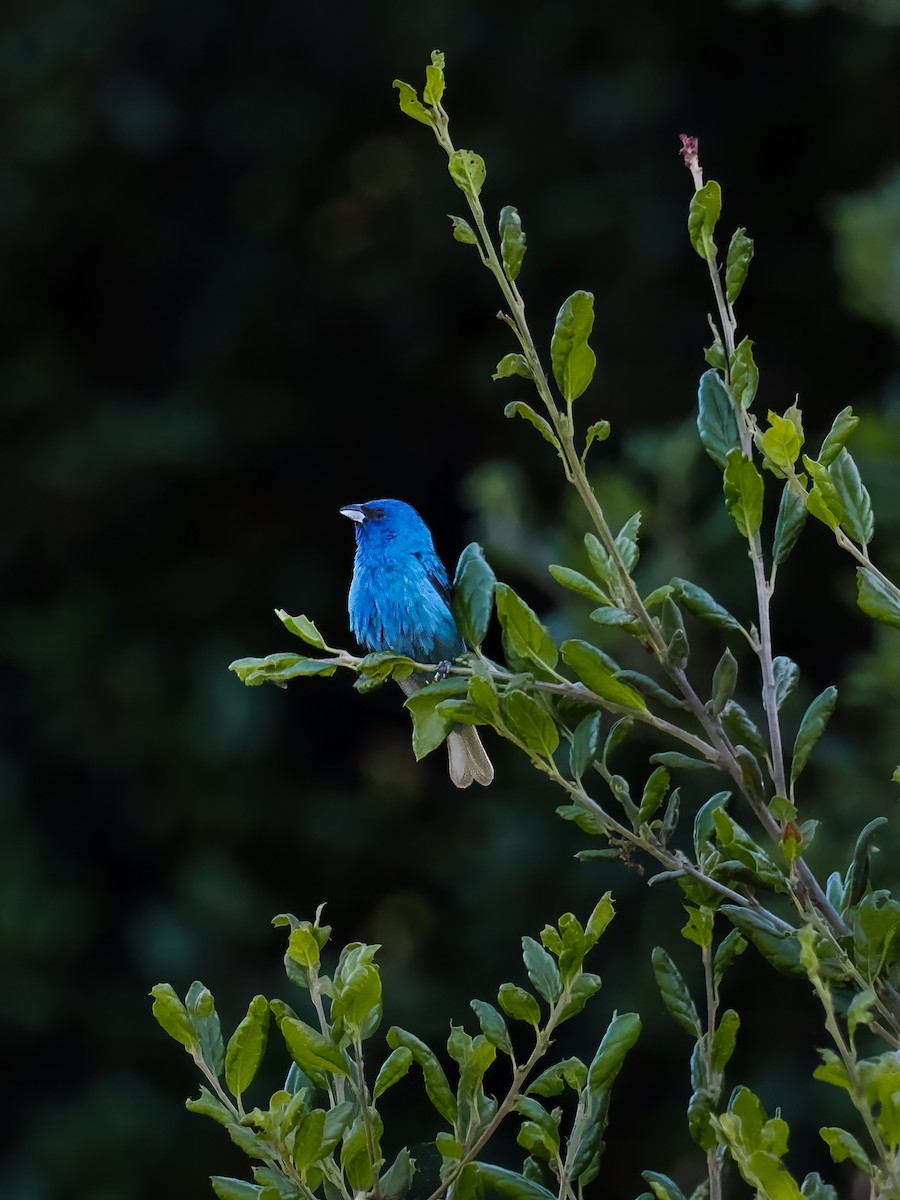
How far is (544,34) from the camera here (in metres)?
6.51

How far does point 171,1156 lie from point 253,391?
2746 mm

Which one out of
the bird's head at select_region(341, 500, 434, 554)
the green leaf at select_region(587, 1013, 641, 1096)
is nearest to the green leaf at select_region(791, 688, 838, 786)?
the green leaf at select_region(587, 1013, 641, 1096)

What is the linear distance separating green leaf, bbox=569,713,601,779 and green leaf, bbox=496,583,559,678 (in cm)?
6

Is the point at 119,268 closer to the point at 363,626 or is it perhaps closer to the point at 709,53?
the point at 709,53

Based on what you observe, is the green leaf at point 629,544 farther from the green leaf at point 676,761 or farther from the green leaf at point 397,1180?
the green leaf at point 397,1180

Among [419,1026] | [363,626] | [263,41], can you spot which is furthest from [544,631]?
→ [263,41]

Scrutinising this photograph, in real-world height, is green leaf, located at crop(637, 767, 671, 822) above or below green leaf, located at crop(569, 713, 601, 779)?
below

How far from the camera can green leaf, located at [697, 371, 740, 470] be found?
1410mm

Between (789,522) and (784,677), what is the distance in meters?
0.13

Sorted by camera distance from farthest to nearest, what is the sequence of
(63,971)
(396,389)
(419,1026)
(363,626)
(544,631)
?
(396,389), (63,971), (419,1026), (363,626), (544,631)

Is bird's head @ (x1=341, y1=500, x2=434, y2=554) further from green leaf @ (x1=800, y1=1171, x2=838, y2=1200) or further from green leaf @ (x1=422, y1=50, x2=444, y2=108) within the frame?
green leaf @ (x1=800, y1=1171, x2=838, y2=1200)

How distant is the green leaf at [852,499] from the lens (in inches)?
53.8

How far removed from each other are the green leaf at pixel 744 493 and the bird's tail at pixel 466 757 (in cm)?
76

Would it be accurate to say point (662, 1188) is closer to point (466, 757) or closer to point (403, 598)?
point (466, 757)
